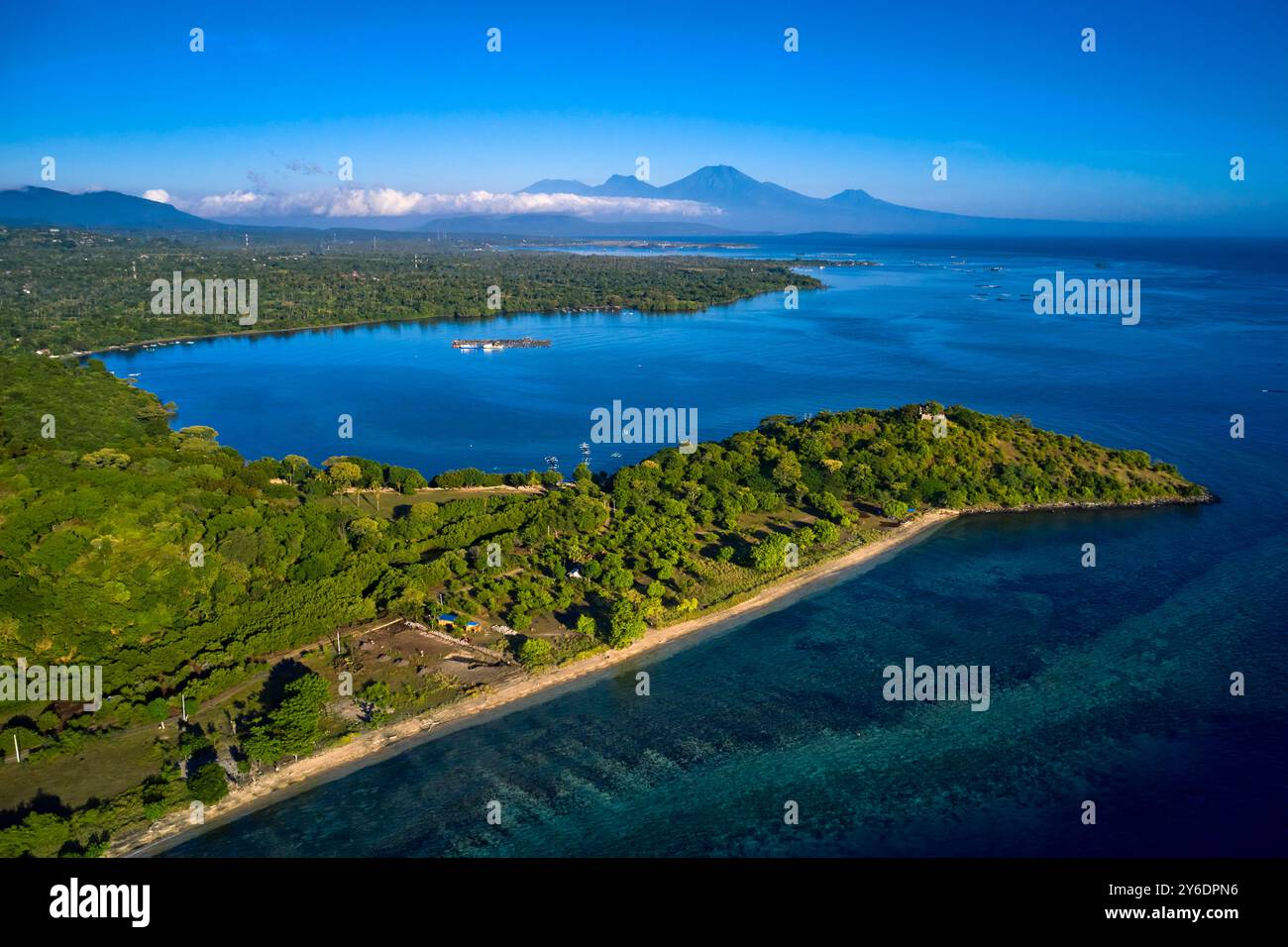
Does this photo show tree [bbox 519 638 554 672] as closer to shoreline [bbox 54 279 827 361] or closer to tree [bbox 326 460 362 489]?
tree [bbox 326 460 362 489]

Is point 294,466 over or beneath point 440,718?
over

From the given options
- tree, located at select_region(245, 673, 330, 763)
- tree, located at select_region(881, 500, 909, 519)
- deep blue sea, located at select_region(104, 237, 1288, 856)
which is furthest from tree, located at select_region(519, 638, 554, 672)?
tree, located at select_region(881, 500, 909, 519)

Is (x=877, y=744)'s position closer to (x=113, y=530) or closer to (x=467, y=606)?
(x=467, y=606)

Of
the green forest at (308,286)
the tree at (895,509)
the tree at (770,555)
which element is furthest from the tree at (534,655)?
the green forest at (308,286)

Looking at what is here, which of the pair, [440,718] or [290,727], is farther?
[440,718]

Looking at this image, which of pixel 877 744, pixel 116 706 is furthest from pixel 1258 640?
pixel 116 706

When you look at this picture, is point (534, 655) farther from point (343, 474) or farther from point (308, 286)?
point (308, 286)

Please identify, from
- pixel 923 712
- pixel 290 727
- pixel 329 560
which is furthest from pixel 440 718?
pixel 923 712
